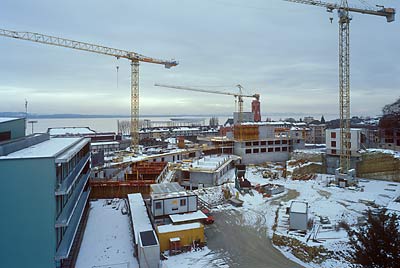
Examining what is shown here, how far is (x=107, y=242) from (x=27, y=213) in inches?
238

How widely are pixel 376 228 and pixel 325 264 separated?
145 inches

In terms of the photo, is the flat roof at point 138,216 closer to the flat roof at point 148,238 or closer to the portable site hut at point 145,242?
the portable site hut at point 145,242

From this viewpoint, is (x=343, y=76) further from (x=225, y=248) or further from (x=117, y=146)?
(x=117, y=146)

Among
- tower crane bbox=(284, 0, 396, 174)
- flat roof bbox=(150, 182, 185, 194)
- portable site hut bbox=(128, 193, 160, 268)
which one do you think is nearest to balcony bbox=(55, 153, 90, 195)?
portable site hut bbox=(128, 193, 160, 268)

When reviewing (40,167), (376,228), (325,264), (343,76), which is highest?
(343,76)

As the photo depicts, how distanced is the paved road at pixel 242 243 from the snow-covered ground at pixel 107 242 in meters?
4.55

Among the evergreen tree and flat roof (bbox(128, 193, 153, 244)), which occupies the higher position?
the evergreen tree

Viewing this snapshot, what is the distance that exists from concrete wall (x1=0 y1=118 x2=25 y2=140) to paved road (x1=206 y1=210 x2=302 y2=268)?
482 inches

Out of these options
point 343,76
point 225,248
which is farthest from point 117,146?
point 225,248

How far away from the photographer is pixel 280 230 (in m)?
17.9

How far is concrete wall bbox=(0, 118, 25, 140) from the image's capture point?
15.1 meters

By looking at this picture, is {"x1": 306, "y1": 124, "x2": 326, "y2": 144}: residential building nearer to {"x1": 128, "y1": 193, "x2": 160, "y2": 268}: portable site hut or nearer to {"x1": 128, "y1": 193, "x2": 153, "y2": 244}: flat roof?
{"x1": 128, "y1": 193, "x2": 153, "y2": 244}: flat roof

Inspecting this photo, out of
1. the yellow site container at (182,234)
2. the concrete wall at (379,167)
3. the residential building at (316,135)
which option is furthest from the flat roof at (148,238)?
the residential building at (316,135)

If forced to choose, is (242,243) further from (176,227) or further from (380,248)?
(380,248)
